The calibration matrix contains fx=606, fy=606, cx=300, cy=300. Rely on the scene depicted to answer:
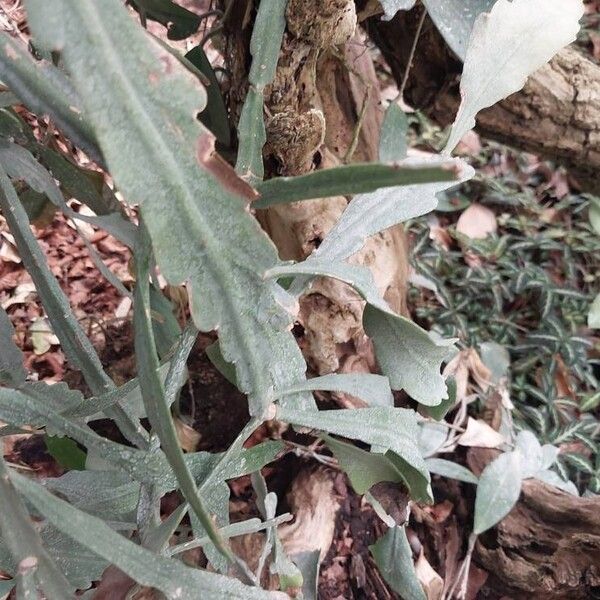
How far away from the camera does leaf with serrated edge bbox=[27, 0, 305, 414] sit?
1.08 feet

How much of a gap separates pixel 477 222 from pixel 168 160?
4.48ft

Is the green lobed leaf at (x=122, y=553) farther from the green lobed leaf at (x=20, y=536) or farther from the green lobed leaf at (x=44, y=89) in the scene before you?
the green lobed leaf at (x=44, y=89)

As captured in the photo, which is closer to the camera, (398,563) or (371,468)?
(371,468)

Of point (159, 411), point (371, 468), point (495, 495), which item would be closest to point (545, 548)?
point (495, 495)

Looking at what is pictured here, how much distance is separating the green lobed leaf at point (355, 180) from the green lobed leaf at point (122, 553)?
0.84ft

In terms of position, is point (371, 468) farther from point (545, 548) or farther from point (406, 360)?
point (545, 548)

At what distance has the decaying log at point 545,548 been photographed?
871mm

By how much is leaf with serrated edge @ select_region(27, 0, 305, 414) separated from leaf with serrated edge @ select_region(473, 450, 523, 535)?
0.63 meters

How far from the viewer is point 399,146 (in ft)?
2.46

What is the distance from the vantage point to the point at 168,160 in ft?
1.17

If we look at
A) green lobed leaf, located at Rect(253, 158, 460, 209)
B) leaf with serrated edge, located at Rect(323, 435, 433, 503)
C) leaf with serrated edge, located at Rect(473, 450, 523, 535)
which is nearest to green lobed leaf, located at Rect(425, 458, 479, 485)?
leaf with serrated edge, located at Rect(473, 450, 523, 535)

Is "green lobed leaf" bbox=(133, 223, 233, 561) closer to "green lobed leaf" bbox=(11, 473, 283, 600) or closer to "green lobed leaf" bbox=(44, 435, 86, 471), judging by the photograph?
"green lobed leaf" bbox=(11, 473, 283, 600)

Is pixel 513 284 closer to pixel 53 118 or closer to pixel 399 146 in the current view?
pixel 399 146

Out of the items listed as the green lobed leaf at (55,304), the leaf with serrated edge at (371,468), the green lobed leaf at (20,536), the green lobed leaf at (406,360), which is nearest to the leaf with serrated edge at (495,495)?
the leaf with serrated edge at (371,468)
